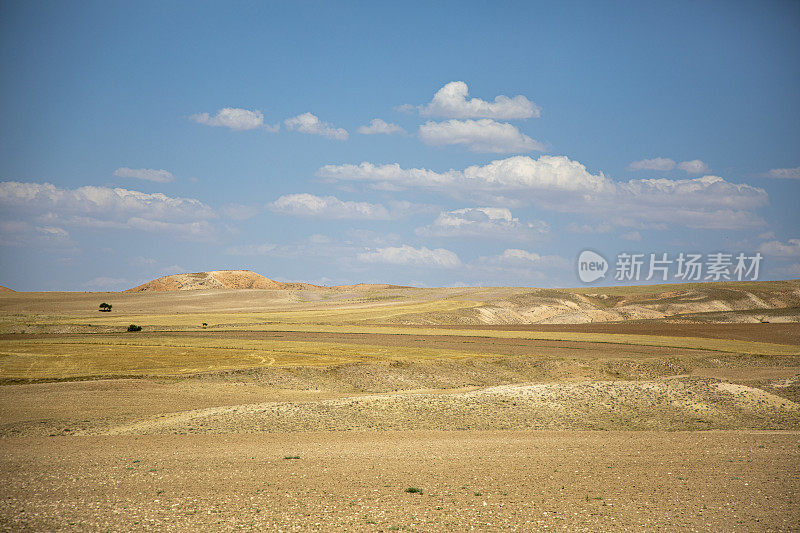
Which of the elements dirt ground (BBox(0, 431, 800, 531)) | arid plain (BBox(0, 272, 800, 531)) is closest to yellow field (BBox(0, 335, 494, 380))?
arid plain (BBox(0, 272, 800, 531))

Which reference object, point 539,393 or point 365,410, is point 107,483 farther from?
point 539,393

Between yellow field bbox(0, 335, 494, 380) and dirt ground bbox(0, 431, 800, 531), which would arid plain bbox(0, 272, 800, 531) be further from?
yellow field bbox(0, 335, 494, 380)

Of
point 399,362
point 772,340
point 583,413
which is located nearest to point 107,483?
point 583,413

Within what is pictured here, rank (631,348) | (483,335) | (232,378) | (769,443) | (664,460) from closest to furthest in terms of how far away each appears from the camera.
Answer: (664,460), (769,443), (232,378), (631,348), (483,335)

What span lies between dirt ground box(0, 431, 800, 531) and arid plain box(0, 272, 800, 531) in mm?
97

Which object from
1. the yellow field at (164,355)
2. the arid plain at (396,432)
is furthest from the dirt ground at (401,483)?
the yellow field at (164,355)

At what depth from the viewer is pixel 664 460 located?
72.4 feet

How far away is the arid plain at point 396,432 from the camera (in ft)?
54.4

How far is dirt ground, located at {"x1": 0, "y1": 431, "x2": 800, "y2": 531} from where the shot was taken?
15781 millimetres

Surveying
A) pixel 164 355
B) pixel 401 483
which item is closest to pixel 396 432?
pixel 401 483

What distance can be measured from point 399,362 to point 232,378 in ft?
45.2

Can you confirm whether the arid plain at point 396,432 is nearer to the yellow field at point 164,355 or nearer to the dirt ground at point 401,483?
the dirt ground at point 401,483

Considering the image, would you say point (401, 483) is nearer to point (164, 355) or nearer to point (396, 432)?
point (396, 432)

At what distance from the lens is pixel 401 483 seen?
62.8ft
